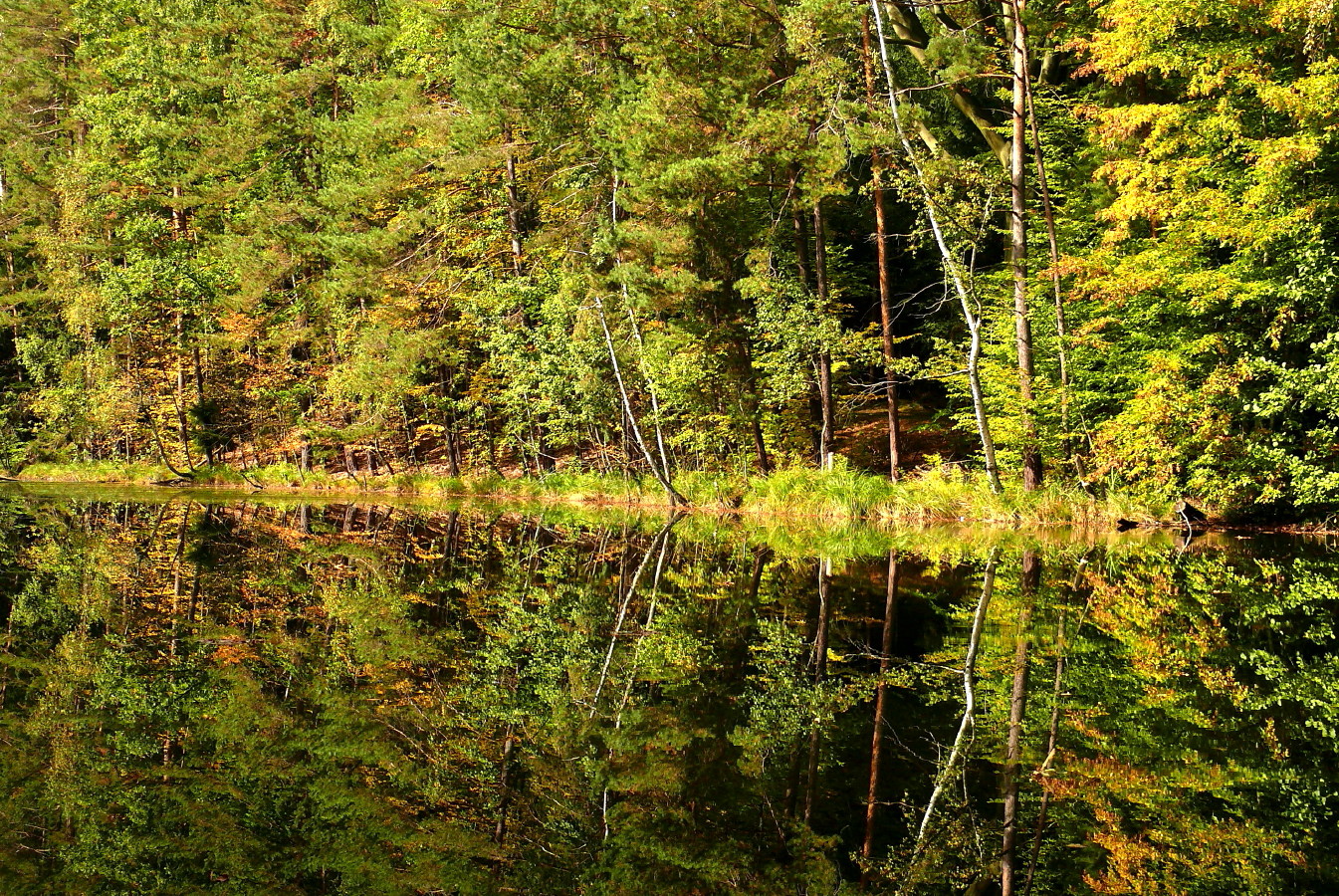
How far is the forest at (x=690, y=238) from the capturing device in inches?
593

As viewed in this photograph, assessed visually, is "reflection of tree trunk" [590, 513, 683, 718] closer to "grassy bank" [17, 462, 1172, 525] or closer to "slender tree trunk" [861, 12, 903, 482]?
"grassy bank" [17, 462, 1172, 525]

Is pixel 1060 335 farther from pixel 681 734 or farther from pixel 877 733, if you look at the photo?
pixel 681 734

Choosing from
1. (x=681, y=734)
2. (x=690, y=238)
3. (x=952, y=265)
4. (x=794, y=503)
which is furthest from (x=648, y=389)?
(x=681, y=734)

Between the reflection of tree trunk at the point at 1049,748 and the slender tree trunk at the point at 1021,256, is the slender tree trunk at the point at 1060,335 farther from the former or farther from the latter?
the reflection of tree trunk at the point at 1049,748

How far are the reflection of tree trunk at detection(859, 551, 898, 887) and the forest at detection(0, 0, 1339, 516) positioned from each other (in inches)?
340

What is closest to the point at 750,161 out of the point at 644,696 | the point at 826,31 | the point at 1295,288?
the point at 826,31

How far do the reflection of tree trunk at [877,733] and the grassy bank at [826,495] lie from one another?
7.86 m

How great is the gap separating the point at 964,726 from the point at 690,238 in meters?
15.6

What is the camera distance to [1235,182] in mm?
14766

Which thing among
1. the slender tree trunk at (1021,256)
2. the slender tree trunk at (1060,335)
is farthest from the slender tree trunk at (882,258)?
the slender tree trunk at (1060,335)

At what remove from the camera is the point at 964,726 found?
16.7 ft

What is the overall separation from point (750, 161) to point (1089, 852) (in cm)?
1639

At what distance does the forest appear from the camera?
49.4 ft

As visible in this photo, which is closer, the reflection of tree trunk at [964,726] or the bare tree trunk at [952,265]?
the reflection of tree trunk at [964,726]
